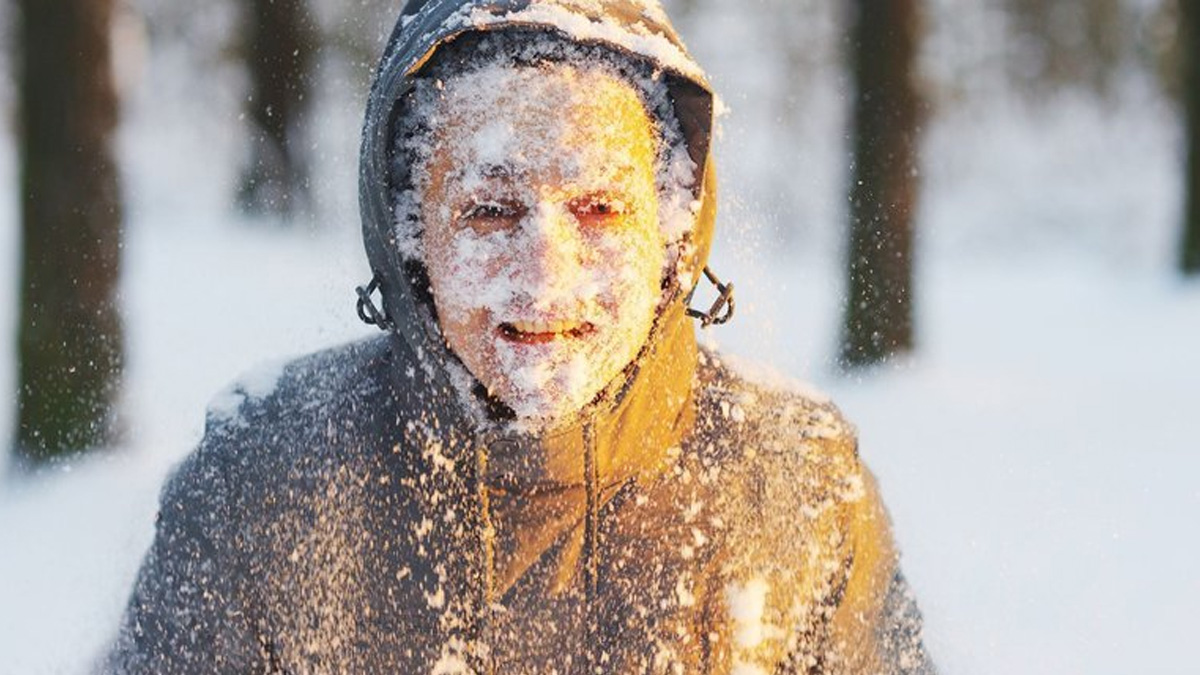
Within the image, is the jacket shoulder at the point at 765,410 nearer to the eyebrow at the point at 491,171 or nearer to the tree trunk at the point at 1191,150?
the eyebrow at the point at 491,171

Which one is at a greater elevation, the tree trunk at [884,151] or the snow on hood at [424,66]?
the snow on hood at [424,66]

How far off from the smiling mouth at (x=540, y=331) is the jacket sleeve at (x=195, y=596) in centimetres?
53

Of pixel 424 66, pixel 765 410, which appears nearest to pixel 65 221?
pixel 424 66

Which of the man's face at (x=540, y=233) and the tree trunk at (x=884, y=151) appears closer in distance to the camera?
the man's face at (x=540, y=233)

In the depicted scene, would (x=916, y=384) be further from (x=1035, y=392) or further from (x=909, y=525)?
(x=909, y=525)

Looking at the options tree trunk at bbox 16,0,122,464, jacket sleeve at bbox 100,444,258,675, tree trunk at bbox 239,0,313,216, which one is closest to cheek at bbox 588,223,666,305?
jacket sleeve at bbox 100,444,258,675

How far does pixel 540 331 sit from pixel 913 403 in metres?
4.93

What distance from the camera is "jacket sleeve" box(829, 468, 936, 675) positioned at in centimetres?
206

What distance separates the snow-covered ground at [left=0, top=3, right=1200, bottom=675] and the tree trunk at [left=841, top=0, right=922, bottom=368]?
0.49 ft

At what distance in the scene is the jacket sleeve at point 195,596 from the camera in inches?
78.7

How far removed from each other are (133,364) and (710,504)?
14.5ft

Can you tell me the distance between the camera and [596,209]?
1858mm

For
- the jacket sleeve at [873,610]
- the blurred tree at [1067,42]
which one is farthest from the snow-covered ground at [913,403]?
the blurred tree at [1067,42]

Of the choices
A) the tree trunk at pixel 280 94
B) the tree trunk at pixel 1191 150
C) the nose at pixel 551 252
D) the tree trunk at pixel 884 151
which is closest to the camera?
the nose at pixel 551 252
